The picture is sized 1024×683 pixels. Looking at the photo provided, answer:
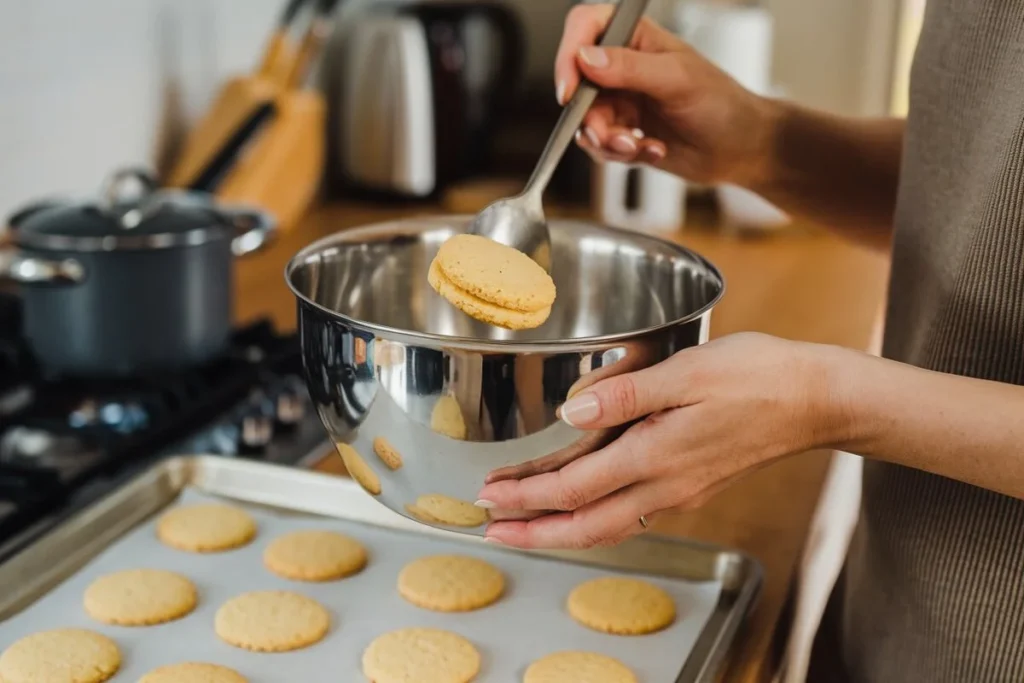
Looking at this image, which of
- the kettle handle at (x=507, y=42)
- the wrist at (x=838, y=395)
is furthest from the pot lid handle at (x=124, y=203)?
the kettle handle at (x=507, y=42)

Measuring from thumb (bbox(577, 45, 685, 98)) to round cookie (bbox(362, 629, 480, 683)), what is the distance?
16.2 inches

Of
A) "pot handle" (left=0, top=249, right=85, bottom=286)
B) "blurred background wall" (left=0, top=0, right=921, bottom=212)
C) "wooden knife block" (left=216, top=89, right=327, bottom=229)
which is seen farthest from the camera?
"wooden knife block" (left=216, top=89, right=327, bottom=229)

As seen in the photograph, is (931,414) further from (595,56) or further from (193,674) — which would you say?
(193,674)

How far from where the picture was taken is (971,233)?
71 centimetres

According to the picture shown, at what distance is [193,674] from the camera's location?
700 millimetres

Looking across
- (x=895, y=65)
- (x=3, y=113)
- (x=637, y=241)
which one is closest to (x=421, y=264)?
(x=637, y=241)

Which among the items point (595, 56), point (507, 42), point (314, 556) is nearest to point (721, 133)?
point (595, 56)

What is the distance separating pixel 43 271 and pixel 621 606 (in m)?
0.54

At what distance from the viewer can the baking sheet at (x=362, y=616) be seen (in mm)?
738

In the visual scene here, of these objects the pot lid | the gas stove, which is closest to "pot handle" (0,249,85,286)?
the pot lid

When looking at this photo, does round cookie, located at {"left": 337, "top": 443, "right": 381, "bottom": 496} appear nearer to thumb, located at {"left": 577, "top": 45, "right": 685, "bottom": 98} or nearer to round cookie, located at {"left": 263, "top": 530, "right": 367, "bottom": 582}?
round cookie, located at {"left": 263, "top": 530, "right": 367, "bottom": 582}

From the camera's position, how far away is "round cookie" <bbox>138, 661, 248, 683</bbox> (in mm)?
694

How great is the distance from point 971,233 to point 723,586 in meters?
0.31

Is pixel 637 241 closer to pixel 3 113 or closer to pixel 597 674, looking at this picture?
pixel 597 674
